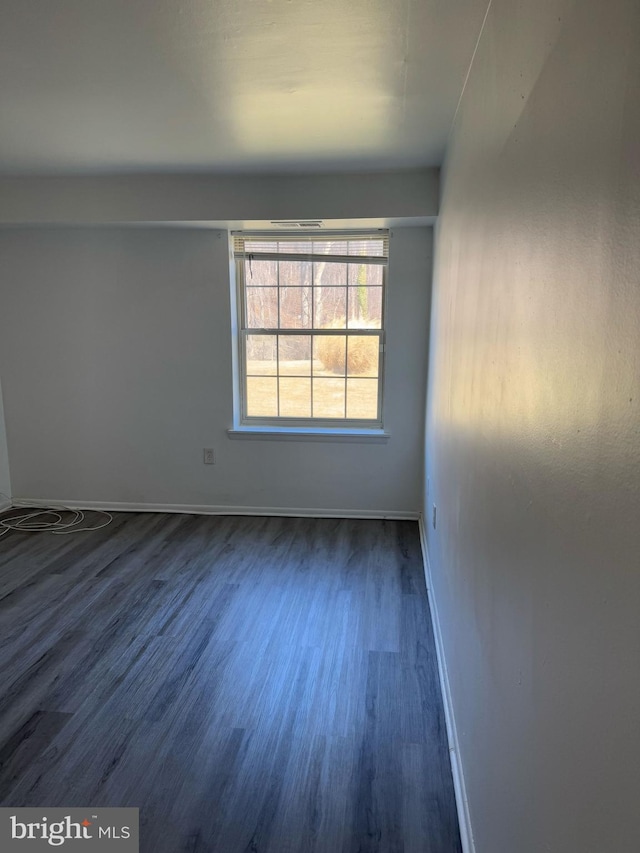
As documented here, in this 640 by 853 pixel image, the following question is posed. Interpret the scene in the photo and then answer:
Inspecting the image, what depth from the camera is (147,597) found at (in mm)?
2875

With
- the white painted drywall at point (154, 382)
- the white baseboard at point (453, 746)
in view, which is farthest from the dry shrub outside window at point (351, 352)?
the white baseboard at point (453, 746)

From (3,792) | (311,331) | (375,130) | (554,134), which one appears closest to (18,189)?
(311,331)

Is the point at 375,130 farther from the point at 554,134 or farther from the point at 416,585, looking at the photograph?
the point at 416,585

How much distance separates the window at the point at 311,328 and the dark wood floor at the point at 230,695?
111cm

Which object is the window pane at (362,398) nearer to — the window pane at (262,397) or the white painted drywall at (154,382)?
the white painted drywall at (154,382)

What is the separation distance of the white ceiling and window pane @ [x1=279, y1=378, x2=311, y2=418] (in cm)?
156

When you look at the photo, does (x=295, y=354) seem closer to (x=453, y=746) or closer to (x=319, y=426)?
(x=319, y=426)

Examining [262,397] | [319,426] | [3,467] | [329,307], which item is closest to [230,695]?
[319,426]

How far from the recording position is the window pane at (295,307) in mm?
3896

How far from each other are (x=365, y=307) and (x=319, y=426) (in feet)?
3.11

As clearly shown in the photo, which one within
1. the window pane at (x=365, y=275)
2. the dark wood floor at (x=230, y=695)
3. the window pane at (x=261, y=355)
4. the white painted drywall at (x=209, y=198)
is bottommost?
the dark wood floor at (x=230, y=695)

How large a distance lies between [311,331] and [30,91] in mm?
2203

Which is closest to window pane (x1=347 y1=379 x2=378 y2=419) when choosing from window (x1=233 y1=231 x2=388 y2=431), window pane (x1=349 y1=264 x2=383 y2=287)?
window (x1=233 y1=231 x2=388 y2=431)

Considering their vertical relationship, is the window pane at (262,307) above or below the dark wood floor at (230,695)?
above
